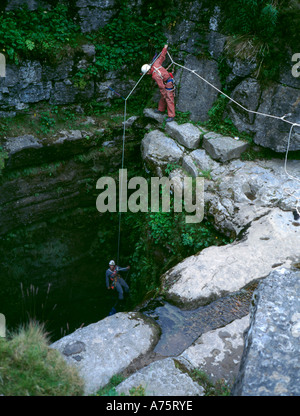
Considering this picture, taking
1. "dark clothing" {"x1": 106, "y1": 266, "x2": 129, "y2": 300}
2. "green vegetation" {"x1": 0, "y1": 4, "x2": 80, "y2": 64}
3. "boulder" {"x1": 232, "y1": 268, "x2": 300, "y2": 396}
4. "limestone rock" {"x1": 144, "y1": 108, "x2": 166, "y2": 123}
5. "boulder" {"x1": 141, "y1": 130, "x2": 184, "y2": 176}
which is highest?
"green vegetation" {"x1": 0, "y1": 4, "x2": 80, "y2": 64}

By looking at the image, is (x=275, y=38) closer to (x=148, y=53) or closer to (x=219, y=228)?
(x=148, y=53)

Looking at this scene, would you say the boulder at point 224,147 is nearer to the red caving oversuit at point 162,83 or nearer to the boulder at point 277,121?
the boulder at point 277,121

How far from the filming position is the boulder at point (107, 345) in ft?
13.5

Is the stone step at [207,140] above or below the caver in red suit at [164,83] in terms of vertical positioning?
below

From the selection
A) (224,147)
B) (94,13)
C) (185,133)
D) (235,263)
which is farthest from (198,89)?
(235,263)

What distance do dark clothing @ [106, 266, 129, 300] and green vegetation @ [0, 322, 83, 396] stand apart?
3.34 metres

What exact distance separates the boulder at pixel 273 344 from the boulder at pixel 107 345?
5.25 ft

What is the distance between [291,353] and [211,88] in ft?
20.5

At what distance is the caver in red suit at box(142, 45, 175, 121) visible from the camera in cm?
747

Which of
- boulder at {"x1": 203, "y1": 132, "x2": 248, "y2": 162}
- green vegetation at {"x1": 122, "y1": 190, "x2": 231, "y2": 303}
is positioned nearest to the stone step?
boulder at {"x1": 203, "y1": 132, "x2": 248, "y2": 162}

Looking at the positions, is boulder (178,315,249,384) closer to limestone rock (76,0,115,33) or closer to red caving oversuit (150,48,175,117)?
red caving oversuit (150,48,175,117)

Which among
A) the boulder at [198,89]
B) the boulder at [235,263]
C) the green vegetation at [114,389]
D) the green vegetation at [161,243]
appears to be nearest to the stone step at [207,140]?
the boulder at [198,89]
